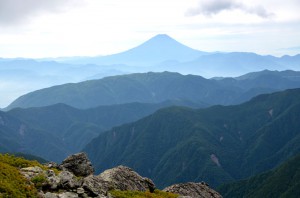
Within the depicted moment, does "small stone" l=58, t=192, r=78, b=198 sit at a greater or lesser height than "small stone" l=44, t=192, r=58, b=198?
lesser

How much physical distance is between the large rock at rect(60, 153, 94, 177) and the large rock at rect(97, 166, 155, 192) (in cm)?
255

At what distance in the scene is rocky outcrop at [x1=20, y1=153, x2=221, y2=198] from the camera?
31797mm

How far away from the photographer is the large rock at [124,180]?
4303 cm

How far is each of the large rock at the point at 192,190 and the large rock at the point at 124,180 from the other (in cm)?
453

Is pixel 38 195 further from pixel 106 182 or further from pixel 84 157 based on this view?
pixel 84 157

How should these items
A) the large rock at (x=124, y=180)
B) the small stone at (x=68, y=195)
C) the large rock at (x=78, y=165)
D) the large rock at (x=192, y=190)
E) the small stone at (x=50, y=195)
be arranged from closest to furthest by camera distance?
the small stone at (x=50, y=195) < the small stone at (x=68, y=195) < the large rock at (x=124, y=180) < the large rock at (x=78, y=165) < the large rock at (x=192, y=190)

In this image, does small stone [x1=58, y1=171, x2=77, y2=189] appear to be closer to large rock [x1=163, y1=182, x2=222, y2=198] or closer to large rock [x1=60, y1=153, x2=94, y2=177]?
large rock [x1=60, y1=153, x2=94, y2=177]

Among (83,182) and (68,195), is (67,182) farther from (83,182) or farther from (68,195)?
(68,195)

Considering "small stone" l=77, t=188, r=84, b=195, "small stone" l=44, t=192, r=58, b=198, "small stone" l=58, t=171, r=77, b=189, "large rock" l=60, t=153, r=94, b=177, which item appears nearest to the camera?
"small stone" l=44, t=192, r=58, b=198

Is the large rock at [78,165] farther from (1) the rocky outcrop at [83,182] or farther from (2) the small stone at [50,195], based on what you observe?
(2) the small stone at [50,195]

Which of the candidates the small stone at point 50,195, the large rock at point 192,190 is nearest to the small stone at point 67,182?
the small stone at point 50,195

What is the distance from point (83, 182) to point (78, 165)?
1222 centimetres

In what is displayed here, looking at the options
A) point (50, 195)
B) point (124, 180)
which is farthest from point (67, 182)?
point (124, 180)

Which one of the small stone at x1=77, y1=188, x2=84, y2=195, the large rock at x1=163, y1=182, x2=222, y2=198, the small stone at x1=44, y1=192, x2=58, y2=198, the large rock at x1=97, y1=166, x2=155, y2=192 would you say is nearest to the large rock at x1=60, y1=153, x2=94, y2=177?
the large rock at x1=97, y1=166, x2=155, y2=192
